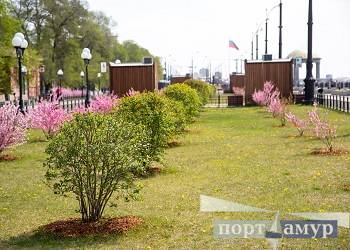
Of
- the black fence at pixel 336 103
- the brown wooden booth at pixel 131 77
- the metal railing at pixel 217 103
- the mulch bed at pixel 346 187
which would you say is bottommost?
the mulch bed at pixel 346 187

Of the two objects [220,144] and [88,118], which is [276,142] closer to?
[220,144]

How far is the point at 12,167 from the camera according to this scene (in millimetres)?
12742

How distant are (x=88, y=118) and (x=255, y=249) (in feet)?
9.48

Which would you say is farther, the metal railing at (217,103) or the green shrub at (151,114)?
the metal railing at (217,103)

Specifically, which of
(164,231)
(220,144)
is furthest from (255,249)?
(220,144)

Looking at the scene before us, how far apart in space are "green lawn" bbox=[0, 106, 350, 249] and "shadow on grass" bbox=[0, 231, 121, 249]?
1 centimetres

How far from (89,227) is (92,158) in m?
0.90

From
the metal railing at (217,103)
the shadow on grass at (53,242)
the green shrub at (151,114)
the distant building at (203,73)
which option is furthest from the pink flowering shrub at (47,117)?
the distant building at (203,73)

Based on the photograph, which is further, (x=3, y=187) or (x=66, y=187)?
(x=3, y=187)

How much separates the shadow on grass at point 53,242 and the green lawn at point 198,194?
0.5 inches

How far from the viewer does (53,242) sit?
675cm

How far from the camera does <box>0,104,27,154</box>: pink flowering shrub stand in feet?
44.6

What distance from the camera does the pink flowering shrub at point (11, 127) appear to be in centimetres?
1359

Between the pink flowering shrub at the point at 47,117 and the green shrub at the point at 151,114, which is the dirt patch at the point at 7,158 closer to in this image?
the green shrub at the point at 151,114
